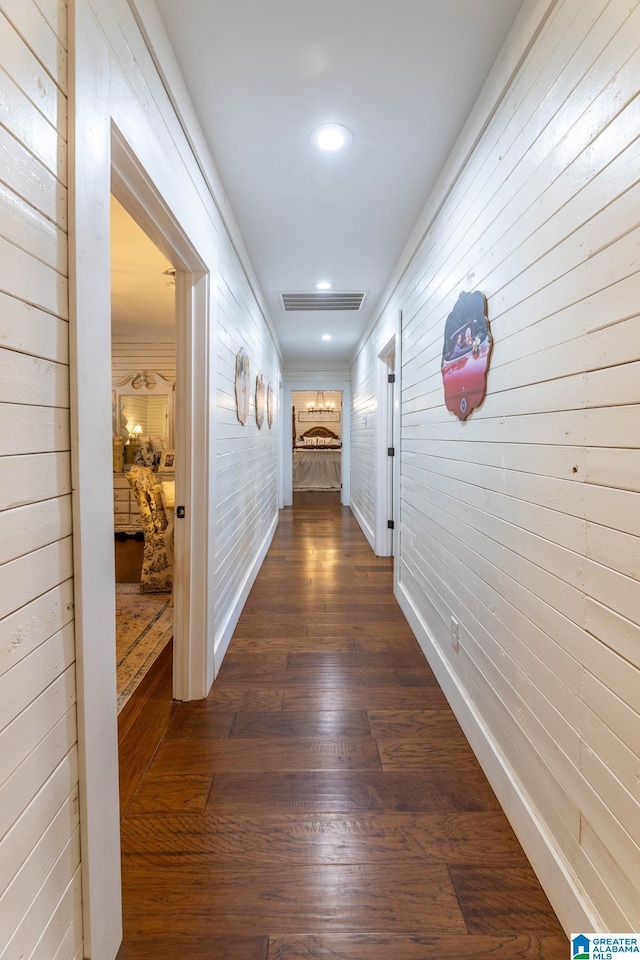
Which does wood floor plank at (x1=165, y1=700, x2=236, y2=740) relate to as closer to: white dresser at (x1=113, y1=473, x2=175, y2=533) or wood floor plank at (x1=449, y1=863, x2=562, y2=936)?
wood floor plank at (x1=449, y1=863, x2=562, y2=936)

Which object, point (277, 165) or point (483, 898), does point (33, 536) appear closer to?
point (483, 898)

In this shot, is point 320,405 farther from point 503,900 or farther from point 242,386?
point 503,900

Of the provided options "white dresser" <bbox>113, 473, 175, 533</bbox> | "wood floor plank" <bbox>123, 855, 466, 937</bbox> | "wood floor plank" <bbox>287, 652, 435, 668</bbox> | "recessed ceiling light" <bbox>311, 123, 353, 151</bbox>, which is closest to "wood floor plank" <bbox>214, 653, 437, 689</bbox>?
"wood floor plank" <bbox>287, 652, 435, 668</bbox>

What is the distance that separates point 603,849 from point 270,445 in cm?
439

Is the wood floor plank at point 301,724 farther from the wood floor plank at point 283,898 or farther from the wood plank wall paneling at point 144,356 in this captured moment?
the wood plank wall paneling at point 144,356

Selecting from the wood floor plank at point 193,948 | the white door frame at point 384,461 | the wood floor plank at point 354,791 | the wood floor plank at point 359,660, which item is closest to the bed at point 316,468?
the white door frame at point 384,461

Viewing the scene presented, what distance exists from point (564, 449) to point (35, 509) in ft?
3.93

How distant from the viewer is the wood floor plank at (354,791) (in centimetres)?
143

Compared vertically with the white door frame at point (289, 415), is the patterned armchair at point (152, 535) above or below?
below

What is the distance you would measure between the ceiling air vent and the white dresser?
2517 millimetres

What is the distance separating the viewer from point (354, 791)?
4.90 ft

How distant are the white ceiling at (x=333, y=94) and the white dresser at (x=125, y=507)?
362 centimetres

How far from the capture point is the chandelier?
11055 mm

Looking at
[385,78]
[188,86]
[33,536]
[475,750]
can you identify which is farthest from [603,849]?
[188,86]
